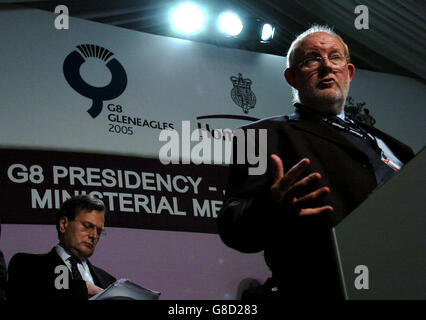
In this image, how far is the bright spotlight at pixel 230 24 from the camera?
4902mm

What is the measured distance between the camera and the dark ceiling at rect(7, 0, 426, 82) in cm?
482

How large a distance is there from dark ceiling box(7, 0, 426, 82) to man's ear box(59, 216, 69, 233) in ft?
6.60

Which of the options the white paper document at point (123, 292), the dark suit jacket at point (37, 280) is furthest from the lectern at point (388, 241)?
the dark suit jacket at point (37, 280)

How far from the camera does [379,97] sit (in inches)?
207

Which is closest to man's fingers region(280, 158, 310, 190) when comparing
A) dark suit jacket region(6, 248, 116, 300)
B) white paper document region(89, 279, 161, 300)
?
white paper document region(89, 279, 161, 300)

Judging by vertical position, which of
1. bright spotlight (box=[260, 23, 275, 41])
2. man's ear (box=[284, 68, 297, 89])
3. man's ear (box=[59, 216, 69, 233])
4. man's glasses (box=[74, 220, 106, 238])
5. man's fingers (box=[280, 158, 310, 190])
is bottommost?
man's fingers (box=[280, 158, 310, 190])

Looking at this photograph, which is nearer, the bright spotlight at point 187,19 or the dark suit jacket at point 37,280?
the dark suit jacket at point 37,280

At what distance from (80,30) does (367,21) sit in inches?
107

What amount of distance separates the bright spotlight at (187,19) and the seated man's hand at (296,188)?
417 cm

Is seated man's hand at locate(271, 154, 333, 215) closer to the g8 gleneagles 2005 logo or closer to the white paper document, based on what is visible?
the white paper document

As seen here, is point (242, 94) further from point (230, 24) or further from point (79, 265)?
point (79, 265)

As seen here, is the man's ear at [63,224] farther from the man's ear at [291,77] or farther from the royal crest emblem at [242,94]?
the man's ear at [291,77]

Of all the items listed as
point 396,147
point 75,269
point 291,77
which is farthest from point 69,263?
point 396,147
